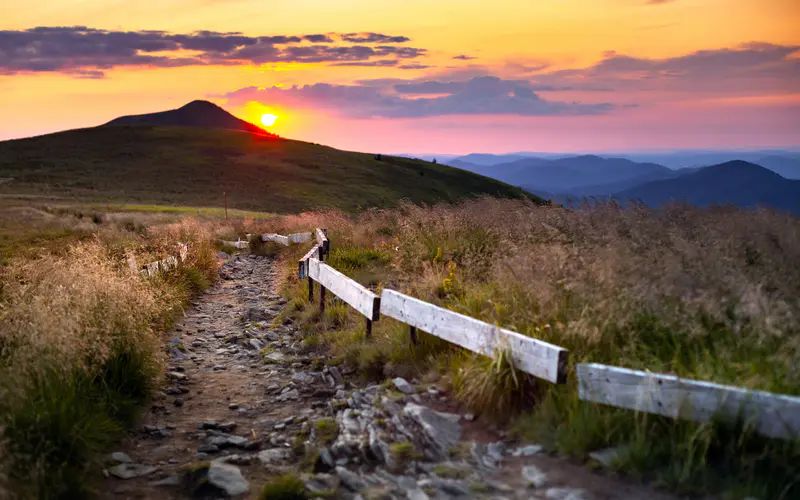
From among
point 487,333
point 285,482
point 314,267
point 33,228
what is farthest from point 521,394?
point 33,228

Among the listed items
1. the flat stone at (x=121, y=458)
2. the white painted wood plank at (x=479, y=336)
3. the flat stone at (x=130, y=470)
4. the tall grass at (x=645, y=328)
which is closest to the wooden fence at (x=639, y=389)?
the white painted wood plank at (x=479, y=336)

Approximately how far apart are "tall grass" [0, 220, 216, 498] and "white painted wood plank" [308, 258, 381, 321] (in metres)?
2.70

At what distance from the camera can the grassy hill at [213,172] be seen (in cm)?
7062

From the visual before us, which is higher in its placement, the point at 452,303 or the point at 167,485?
the point at 452,303

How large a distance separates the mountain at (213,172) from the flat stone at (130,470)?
5780cm

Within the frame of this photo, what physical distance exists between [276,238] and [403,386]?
17.1m

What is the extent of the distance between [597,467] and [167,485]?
3522mm

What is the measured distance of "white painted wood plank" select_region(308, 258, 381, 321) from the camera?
7930 millimetres

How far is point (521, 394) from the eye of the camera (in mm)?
5383

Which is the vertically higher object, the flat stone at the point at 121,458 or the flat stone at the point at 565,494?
the flat stone at the point at 565,494

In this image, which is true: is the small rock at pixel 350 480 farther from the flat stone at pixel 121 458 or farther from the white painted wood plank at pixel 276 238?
the white painted wood plank at pixel 276 238

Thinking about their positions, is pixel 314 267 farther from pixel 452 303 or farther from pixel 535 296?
pixel 535 296

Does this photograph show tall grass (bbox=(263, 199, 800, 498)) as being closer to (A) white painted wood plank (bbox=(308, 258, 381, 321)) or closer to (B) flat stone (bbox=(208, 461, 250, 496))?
(A) white painted wood plank (bbox=(308, 258, 381, 321))

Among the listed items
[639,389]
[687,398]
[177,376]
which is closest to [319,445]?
[639,389]
